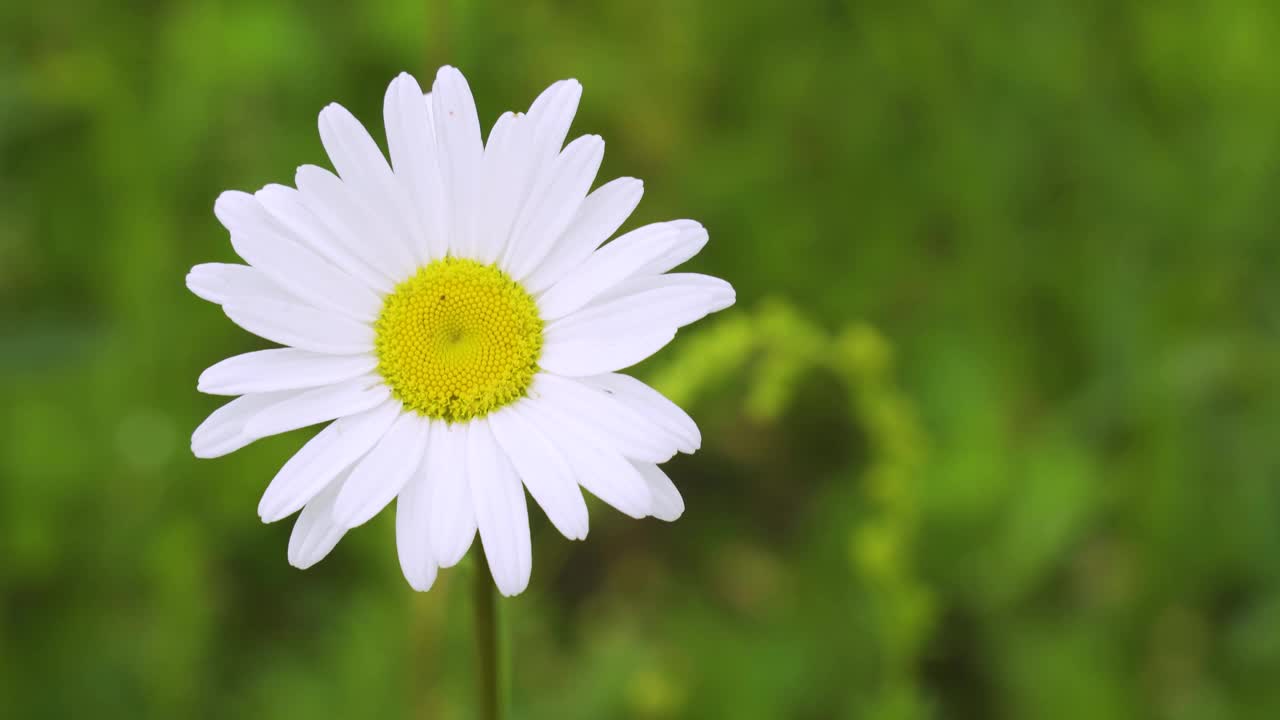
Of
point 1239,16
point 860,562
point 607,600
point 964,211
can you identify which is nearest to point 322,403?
point 860,562

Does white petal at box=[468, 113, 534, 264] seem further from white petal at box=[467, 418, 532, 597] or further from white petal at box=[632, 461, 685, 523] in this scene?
white petal at box=[632, 461, 685, 523]

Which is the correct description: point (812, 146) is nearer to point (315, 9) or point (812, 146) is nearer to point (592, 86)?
point (592, 86)

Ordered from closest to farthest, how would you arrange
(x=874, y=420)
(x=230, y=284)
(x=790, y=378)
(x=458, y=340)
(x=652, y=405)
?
1. (x=652, y=405)
2. (x=230, y=284)
3. (x=458, y=340)
4. (x=874, y=420)
5. (x=790, y=378)

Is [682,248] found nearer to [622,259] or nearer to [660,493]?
[622,259]

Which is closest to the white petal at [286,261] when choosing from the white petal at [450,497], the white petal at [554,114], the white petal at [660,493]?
the white petal at [450,497]

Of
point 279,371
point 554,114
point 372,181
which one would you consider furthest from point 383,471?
point 554,114

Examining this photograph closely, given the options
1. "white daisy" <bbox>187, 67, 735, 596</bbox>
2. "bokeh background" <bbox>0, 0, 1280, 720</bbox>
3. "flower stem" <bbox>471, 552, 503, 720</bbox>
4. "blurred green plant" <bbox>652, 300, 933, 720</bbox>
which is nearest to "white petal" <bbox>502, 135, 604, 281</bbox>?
"white daisy" <bbox>187, 67, 735, 596</bbox>

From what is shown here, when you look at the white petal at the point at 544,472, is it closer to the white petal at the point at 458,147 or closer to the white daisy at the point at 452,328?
the white daisy at the point at 452,328
